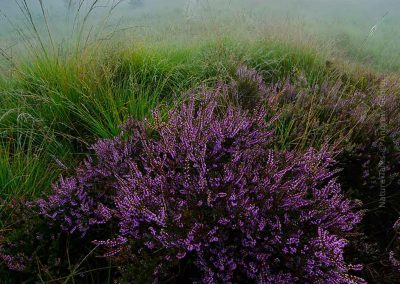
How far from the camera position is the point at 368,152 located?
2328 mm

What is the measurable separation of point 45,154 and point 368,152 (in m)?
2.26

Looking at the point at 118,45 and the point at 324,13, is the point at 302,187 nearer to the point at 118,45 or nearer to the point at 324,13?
the point at 118,45

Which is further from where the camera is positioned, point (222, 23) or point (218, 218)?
point (222, 23)

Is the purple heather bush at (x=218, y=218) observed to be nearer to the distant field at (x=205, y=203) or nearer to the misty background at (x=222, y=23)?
the distant field at (x=205, y=203)

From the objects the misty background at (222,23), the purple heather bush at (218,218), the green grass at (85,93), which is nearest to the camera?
the purple heather bush at (218,218)

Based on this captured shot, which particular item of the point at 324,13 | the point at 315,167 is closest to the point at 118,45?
the point at 315,167

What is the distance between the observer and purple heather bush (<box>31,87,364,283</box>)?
4.91 ft

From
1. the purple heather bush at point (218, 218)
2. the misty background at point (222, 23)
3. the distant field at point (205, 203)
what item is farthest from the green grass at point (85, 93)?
the purple heather bush at point (218, 218)

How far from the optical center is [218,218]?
1.56 meters

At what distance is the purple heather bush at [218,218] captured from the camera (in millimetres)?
1495

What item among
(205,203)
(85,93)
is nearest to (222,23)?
(85,93)

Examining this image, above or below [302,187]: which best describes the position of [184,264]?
below

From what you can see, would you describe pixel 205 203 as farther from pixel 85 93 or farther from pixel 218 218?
pixel 85 93

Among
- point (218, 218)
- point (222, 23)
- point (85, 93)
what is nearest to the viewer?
point (218, 218)
